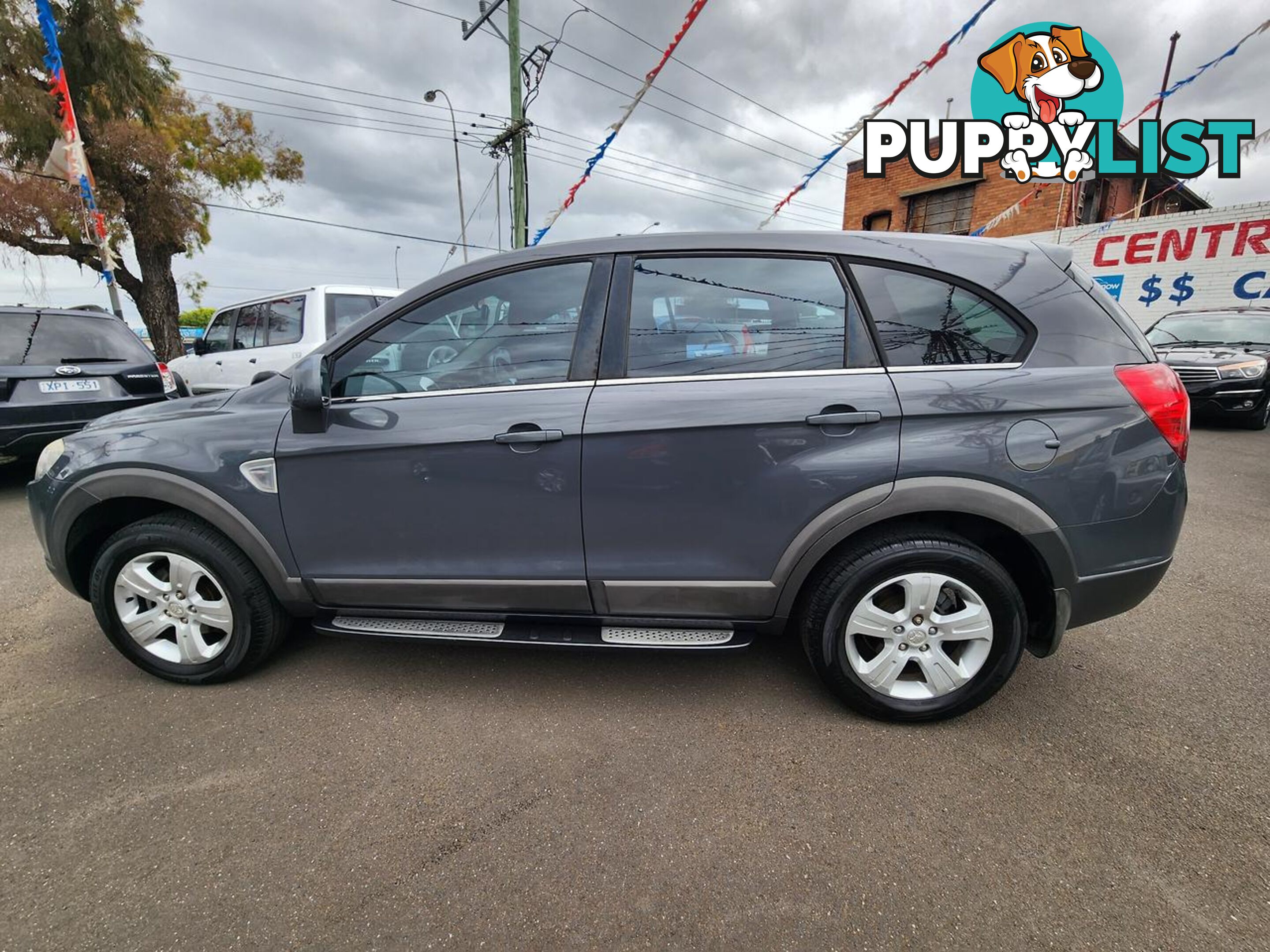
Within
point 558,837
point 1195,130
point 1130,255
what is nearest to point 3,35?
point 558,837

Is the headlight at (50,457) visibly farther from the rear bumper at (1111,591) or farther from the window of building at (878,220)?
the window of building at (878,220)

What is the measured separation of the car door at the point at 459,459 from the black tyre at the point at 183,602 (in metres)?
0.31

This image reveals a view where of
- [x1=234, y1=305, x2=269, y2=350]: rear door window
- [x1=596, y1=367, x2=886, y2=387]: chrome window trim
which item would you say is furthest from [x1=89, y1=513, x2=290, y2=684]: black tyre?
[x1=234, y1=305, x2=269, y2=350]: rear door window

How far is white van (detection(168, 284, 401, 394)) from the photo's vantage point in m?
6.29

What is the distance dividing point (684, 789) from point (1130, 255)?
52.4 ft

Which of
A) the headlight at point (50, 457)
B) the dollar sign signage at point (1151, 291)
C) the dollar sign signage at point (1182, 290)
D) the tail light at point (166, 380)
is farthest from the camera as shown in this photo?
the dollar sign signage at point (1151, 291)

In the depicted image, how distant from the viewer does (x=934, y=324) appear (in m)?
2.02

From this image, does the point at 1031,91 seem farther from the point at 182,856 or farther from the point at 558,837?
the point at 182,856

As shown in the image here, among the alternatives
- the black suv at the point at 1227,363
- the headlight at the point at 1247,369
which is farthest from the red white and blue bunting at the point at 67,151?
the headlight at the point at 1247,369

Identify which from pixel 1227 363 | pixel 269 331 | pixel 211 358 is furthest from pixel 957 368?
pixel 1227 363

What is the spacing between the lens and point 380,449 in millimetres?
2115

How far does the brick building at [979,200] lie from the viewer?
1486 cm

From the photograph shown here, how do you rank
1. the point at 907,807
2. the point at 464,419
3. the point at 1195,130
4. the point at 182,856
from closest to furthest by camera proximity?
the point at 182,856
the point at 907,807
the point at 464,419
the point at 1195,130

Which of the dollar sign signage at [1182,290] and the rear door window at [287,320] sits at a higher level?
the dollar sign signage at [1182,290]
